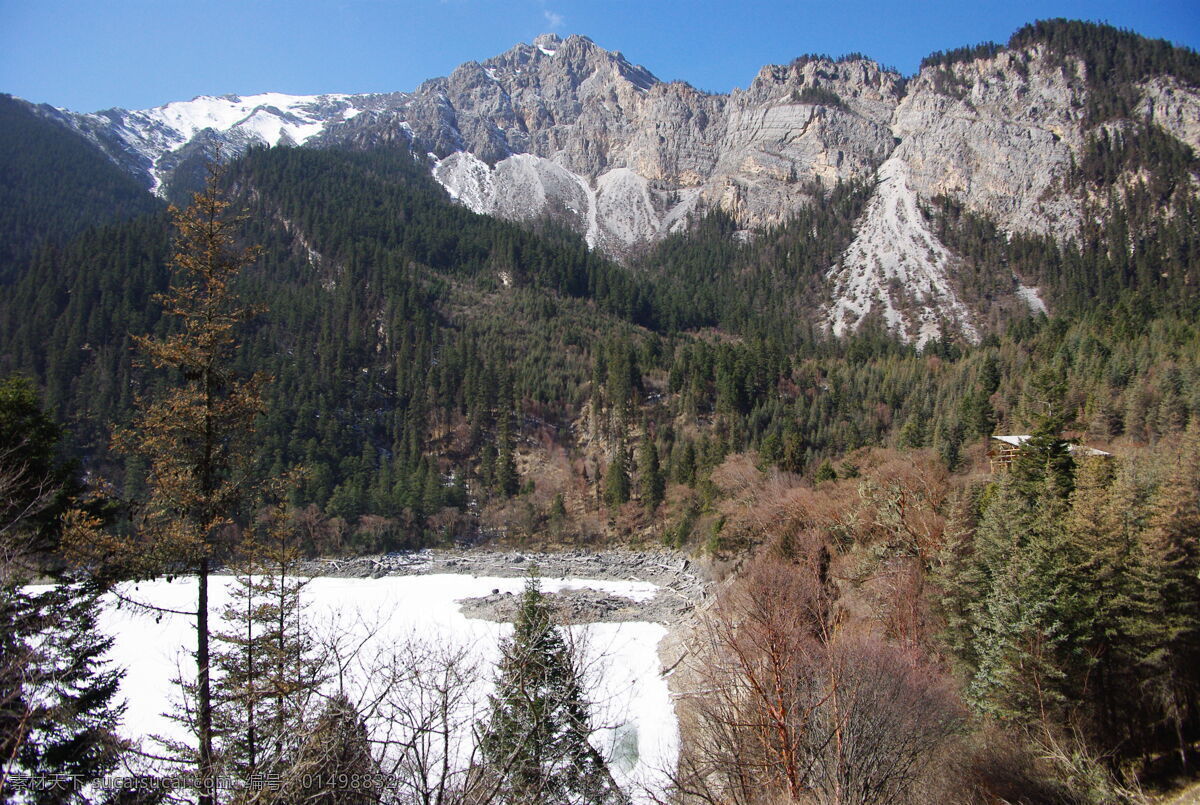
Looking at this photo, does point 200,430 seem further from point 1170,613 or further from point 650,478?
point 650,478

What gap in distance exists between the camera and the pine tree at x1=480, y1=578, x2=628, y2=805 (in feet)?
23.8

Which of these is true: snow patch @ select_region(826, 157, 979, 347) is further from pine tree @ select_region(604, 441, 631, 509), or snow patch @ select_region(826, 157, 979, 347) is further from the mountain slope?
the mountain slope

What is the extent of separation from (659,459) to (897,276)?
104m

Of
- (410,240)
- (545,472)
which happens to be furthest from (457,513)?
(410,240)

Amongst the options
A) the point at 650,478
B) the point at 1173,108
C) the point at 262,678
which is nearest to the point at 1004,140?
the point at 1173,108

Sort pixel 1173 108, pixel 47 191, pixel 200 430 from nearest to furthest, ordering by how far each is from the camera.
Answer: pixel 200 430, pixel 1173 108, pixel 47 191

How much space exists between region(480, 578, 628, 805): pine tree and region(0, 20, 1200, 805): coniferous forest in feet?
0.52

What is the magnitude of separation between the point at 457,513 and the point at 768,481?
4185 centimetres

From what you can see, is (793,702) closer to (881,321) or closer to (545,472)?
(545,472)

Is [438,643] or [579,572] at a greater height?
[438,643]

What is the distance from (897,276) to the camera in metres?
152

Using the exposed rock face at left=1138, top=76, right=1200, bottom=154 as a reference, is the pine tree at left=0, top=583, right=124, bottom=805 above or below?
below

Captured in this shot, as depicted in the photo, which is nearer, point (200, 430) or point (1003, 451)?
point (200, 430)

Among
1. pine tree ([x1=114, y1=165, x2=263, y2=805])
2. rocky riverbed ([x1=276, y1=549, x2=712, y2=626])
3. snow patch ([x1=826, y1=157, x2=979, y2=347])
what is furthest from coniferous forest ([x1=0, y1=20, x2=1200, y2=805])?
snow patch ([x1=826, y1=157, x2=979, y2=347])
